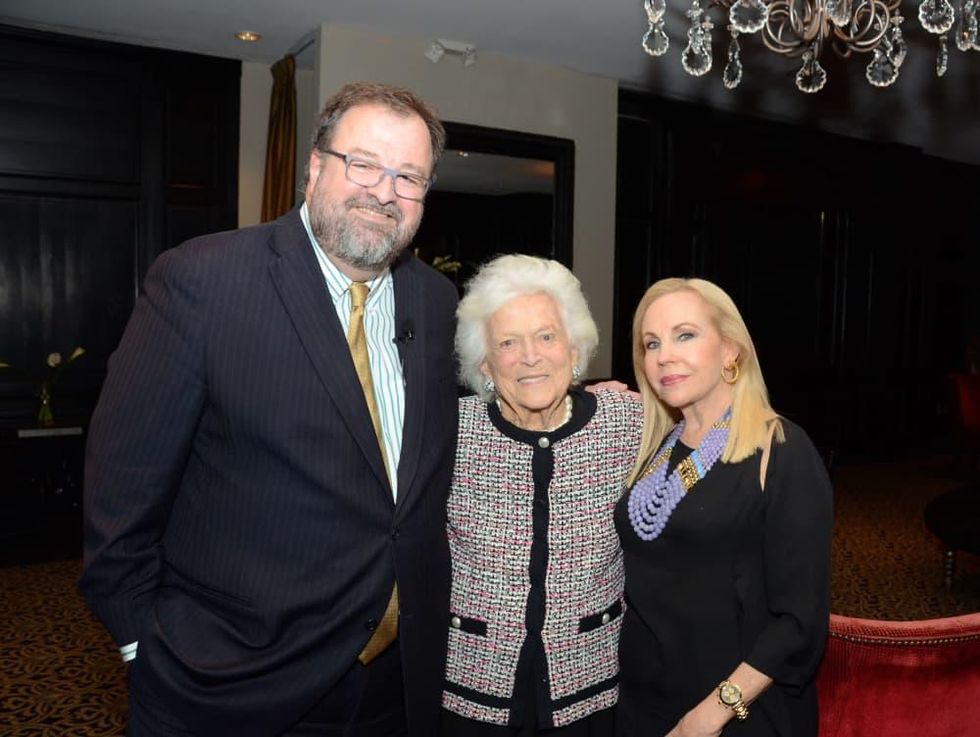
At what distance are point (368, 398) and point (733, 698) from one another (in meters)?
0.93

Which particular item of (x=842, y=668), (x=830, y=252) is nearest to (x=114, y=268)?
(x=842, y=668)

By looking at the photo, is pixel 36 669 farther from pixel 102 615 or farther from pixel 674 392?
pixel 674 392

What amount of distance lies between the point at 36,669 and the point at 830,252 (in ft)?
27.6

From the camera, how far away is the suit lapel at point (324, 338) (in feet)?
5.17

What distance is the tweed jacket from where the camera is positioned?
6.03 feet

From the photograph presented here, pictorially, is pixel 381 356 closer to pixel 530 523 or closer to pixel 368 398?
pixel 368 398

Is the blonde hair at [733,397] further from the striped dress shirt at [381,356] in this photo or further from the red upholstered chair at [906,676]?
the striped dress shirt at [381,356]

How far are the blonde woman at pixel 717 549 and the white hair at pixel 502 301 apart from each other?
16cm

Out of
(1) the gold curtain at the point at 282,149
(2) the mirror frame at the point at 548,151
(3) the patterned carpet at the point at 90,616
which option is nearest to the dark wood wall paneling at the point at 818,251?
(2) the mirror frame at the point at 548,151

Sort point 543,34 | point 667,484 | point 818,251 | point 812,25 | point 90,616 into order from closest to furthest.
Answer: point 667,484 < point 812,25 < point 90,616 < point 543,34 < point 818,251

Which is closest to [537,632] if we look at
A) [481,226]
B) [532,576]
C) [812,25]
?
[532,576]

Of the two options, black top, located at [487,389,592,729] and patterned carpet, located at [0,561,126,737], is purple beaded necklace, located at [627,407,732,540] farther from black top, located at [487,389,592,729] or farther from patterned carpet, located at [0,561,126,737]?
patterned carpet, located at [0,561,126,737]

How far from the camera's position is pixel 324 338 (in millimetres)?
1596

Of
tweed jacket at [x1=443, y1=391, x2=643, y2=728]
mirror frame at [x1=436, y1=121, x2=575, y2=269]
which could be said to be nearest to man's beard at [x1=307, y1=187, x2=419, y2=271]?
tweed jacket at [x1=443, y1=391, x2=643, y2=728]
